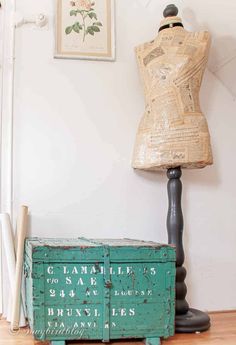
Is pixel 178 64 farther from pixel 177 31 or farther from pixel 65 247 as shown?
pixel 65 247

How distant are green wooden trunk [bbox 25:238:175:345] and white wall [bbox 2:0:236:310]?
0.52 metres

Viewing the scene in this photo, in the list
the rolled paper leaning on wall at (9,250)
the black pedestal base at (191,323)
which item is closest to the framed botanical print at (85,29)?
the rolled paper leaning on wall at (9,250)

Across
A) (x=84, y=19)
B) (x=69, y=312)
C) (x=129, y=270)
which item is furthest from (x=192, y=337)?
(x=84, y=19)

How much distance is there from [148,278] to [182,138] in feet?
2.21

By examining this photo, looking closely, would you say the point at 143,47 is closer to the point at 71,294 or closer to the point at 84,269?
the point at 84,269

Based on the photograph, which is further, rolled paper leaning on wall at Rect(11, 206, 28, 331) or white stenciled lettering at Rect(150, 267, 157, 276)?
rolled paper leaning on wall at Rect(11, 206, 28, 331)

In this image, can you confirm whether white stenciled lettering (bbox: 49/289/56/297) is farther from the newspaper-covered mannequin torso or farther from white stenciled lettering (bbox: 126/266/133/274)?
the newspaper-covered mannequin torso

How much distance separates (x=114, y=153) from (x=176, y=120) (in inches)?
16.9

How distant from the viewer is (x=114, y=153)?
7.32ft

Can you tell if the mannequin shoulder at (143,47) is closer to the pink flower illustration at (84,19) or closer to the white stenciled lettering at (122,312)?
the pink flower illustration at (84,19)

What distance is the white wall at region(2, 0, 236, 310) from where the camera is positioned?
215 centimetres

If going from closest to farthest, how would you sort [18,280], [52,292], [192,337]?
[52,292] → [192,337] → [18,280]

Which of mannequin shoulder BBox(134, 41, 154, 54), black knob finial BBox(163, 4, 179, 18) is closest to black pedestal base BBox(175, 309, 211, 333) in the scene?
mannequin shoulder BBox(134, 41, 154, 54)

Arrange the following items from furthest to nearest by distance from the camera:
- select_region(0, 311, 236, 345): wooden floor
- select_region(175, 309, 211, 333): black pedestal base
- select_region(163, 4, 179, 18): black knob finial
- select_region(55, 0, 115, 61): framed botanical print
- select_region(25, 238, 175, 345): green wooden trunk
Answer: select_region(55, 0, 115, 61): framed botanical print < select_region(163, 4, 179, 18): black knob finial < select_region(175, 309, 211, 333): black pedestal base < select_region(0, 311, 236, 345): wooden floor < select_region(25, 238, 175, 345): green wooden trunk
